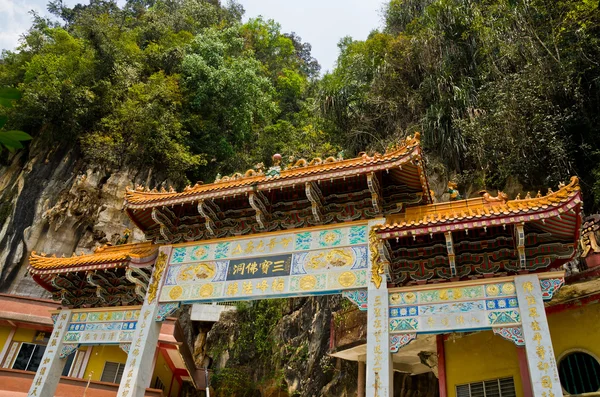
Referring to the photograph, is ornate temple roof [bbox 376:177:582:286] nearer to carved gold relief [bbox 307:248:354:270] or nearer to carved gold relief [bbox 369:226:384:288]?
carved gold relief [bbox 369:226:384:288]

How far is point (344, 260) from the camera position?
855 centimetres

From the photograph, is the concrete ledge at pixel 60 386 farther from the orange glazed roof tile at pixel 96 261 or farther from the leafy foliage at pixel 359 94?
the leafy foliage at pixel 359 94

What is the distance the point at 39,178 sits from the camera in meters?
21.1

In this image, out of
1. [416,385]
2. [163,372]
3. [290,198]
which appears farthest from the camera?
[163,372]

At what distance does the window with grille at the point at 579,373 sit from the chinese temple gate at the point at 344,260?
1.53m

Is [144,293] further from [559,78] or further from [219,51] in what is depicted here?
[219,51]

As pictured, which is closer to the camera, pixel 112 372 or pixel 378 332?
pixel 378 332

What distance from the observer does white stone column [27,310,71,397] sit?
977 cm

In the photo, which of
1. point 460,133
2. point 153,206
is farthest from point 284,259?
point 460,133

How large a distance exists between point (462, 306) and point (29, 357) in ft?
43.2

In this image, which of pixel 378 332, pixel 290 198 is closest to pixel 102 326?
pixel 290 198

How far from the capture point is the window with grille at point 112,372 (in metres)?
14.2

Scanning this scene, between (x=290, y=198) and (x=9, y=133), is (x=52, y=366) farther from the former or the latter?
(x=9, y=133)

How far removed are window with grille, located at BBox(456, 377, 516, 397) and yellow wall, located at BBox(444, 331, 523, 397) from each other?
0.22 ft
